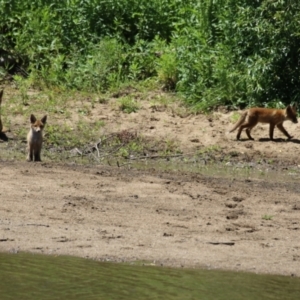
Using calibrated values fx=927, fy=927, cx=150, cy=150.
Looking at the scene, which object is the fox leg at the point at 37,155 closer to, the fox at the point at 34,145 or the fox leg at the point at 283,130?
the fox at the point at 34,145

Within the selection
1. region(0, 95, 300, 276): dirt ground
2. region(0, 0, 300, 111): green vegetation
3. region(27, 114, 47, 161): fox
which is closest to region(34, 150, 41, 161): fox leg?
region(27, 114, 47, 161): fox

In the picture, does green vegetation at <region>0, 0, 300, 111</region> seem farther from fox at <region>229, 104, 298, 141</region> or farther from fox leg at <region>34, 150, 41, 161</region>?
fox leg at <region>34, 150, 41, 161</region>

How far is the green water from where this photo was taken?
325 inches

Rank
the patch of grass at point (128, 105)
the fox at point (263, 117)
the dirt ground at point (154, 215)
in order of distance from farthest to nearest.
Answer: the patch of grass at point (128, 105) → the fox at point (263, 117) → the dirt ground at point (154, 215)

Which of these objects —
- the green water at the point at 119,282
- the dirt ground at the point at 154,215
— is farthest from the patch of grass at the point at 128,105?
the green water at the point at 119,282

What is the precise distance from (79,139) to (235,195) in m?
5.13

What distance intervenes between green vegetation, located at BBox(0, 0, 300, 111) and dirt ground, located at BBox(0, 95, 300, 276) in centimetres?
308

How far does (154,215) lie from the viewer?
1089 cm

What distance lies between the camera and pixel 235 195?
483 inches

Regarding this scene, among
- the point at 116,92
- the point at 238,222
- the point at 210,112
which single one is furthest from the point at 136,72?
the point at 238,222

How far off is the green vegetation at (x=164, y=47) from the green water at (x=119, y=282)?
30.7ft

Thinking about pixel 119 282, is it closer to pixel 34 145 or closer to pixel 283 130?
pixel 34 145

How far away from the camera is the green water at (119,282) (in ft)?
27.1

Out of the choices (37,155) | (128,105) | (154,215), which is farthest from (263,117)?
(154,215)
